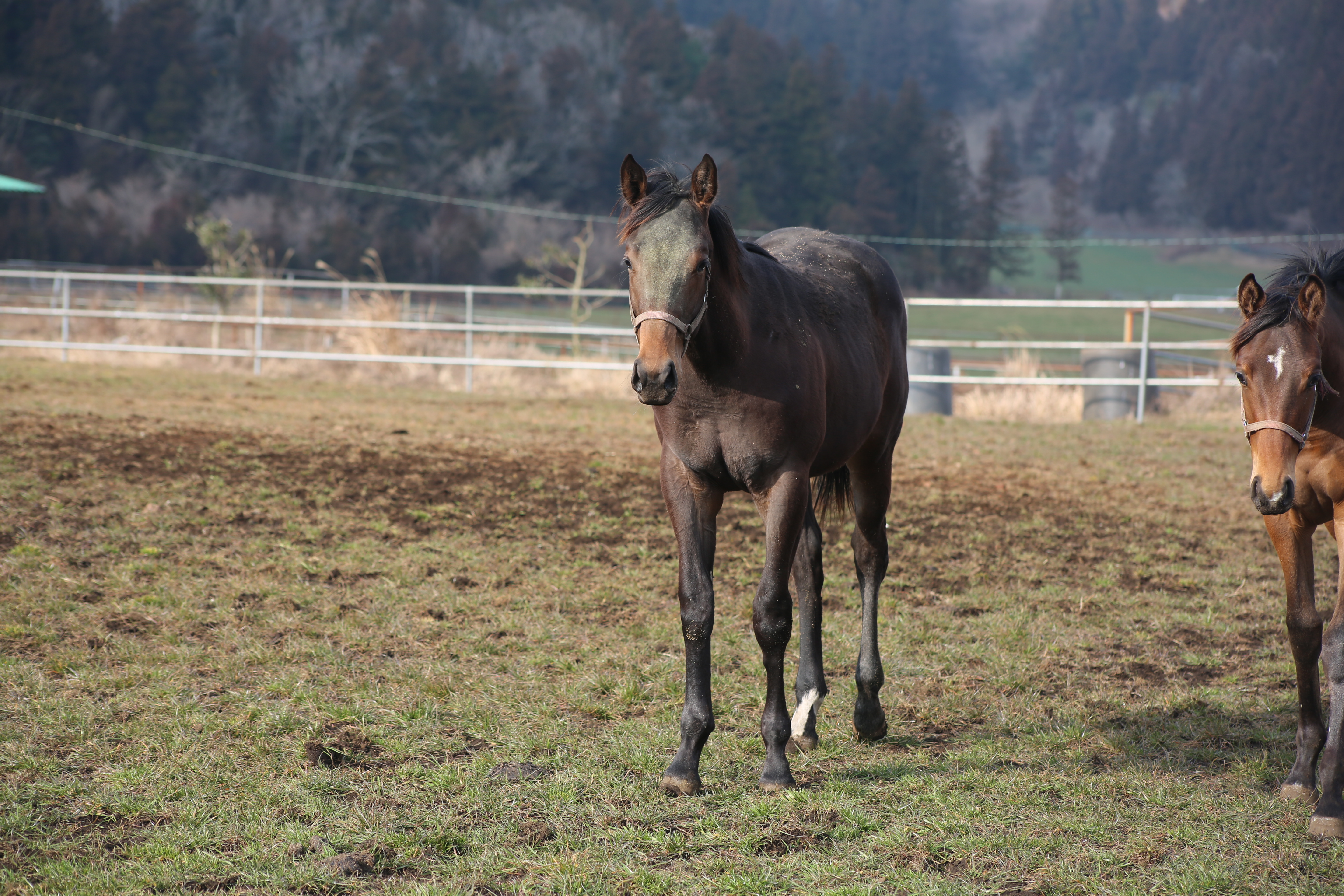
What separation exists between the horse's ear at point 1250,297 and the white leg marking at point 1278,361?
0.55ft

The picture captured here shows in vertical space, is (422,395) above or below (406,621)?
above

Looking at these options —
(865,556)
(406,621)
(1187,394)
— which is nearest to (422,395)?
(406,621)

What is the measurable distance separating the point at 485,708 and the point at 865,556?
1.60m

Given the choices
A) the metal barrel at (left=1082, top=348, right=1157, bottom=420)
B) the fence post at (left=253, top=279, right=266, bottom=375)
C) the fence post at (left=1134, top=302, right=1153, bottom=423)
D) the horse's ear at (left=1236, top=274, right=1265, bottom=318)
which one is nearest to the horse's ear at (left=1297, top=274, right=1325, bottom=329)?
the horse's ear at (left=1236, top=274, right=1265, bottom=318)

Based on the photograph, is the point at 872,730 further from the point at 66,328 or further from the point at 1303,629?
the point at 66,328

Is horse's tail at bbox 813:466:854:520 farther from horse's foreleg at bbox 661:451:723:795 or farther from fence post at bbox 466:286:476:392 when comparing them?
fence post at bbox 466:286:476:392

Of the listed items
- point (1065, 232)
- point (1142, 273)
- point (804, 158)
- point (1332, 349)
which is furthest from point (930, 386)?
point (1142, 273)

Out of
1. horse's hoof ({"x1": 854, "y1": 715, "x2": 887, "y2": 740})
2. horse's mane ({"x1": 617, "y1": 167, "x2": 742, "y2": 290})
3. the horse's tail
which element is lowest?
horse's hoof ({"x1": 854, "y1": 715, "x2": 887, "y2": 740})

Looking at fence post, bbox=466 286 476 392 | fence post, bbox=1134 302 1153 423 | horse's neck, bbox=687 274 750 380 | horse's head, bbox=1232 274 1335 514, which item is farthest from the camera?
fence post, bbox=466 286 476 392

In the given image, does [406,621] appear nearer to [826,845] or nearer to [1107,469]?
[826,845]

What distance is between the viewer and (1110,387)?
1354 centimetres

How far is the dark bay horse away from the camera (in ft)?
9.81

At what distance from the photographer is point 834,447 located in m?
3.68

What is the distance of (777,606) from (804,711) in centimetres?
56
